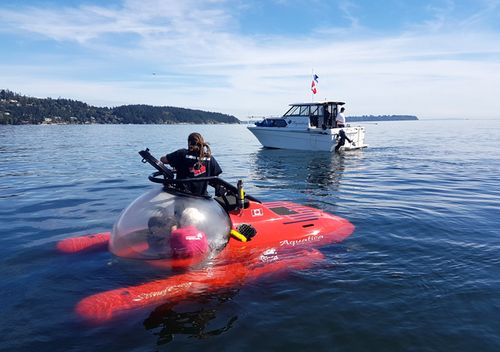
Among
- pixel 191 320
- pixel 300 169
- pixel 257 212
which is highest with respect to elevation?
pixel 257 212

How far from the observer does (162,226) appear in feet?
17.7

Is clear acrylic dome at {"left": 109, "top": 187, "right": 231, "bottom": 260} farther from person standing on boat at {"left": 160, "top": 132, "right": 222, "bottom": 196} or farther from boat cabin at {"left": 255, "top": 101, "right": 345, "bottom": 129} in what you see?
boat cabin at {"left": 255, "top": 101, "right": 345, "bottom": 129}

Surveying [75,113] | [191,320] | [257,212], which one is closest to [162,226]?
[191,320]

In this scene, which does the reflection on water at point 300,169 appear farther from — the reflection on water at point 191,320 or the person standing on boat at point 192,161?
the reflection on water at point 191,320

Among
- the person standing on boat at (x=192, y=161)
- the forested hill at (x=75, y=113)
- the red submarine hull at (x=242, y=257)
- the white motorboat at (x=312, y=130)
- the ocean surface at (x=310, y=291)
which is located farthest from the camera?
the forested hill at (x=75, y=113)

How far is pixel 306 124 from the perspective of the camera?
27625 millimetres

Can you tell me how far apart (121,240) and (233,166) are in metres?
15.4

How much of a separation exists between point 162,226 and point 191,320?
1.40 meters

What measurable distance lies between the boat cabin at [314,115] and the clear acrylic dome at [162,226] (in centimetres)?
2225

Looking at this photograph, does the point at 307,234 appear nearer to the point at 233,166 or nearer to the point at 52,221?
the point at 52,221

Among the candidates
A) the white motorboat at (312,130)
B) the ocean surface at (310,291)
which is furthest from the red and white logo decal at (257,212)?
the white motorboat at (312,130)

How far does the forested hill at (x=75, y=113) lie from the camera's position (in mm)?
145087

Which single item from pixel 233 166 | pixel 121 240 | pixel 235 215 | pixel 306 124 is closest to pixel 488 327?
pixel 235 215

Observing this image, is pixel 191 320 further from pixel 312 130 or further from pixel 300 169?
pixel 312 130
